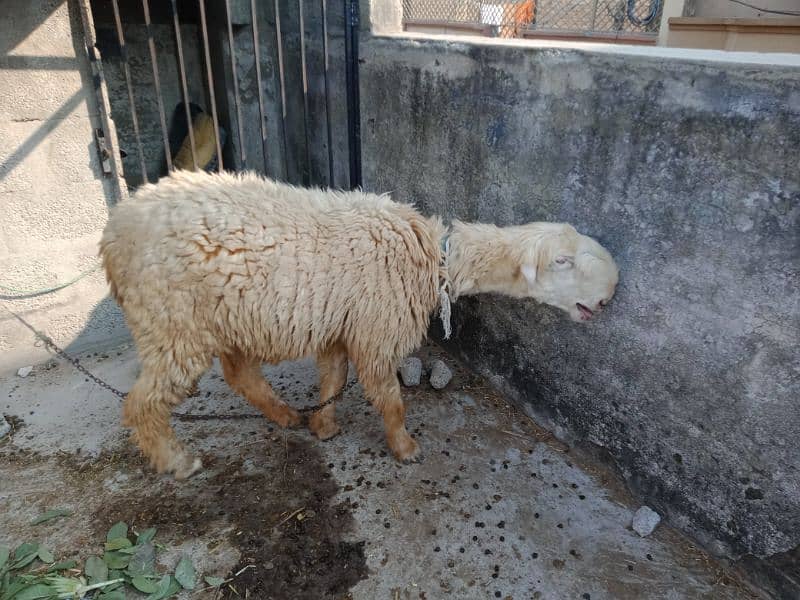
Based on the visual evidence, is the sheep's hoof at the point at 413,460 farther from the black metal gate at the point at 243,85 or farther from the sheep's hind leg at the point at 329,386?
the black metal gate at the point at 243,85

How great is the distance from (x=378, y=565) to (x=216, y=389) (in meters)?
2.06

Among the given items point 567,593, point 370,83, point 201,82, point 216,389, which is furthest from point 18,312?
point 567,593

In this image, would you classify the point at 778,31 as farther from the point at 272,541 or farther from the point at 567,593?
the point at 272,541

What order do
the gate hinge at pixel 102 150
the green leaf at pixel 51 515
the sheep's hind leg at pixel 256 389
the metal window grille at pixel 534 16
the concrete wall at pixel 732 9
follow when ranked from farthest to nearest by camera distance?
1. the metal window grille at pixel 534 16
2. the concrete wall at pixel 732 9
3. the gate hinge at pixel 102 150
4. the sheep's hind leg at pixel 256 389
5. the green leaf at pixel 51 515

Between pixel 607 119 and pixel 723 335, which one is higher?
pixel 607 119

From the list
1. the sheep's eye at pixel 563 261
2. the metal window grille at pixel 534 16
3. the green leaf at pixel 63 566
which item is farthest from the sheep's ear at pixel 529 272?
the metal window grille at pixel 534 16

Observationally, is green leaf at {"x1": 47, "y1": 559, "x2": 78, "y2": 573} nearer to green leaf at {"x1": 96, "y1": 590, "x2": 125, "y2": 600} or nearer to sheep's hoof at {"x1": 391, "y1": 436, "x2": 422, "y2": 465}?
green leaf at {"x1": 96, "y1": 590, "x2": 125, "y2": 600}

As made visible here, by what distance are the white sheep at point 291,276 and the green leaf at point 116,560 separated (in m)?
0.59

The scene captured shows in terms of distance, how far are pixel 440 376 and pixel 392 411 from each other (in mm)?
883

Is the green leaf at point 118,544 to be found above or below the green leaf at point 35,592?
below

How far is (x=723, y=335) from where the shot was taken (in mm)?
2793

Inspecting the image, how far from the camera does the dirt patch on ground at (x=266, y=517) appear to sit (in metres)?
2.89

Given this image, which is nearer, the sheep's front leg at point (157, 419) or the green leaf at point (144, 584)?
the green leaf at point (144, 584)

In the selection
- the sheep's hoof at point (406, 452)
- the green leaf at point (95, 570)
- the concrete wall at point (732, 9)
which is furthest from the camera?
the concrete wall at point (732, 9)
